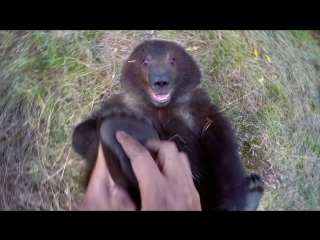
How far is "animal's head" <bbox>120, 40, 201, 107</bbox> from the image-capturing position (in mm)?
2715

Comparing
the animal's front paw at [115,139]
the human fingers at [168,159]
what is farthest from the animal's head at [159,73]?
the human fingers at [168,159]

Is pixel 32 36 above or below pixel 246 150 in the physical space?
above

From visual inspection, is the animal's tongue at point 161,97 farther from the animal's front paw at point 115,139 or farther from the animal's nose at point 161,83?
the animal's front paw at point 115,139

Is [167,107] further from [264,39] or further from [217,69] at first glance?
[264,39]

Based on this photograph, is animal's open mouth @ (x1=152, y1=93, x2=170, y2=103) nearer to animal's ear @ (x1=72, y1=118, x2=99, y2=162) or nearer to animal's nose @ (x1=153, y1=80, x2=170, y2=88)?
animal's nose @ (x1=153, y1=80, x2=170, y2=88)

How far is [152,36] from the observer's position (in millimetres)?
3588

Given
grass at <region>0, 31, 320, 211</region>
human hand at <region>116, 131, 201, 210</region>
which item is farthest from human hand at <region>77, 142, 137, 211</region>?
grass at <region>0, 31, 320, 211</region>

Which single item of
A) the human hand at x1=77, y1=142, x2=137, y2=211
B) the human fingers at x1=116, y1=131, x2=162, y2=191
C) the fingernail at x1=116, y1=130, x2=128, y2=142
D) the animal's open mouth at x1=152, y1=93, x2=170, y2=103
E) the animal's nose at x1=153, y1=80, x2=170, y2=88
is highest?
the animal's nose at x1=153, y1=80, x2=170, y2=88

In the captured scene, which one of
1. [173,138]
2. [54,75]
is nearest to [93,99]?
[54,75]

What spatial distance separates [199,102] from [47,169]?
4.58 ft

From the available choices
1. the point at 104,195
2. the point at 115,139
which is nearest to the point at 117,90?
the point at 115,139

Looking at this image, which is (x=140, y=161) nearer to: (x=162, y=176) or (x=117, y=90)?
(x=162, y=176)

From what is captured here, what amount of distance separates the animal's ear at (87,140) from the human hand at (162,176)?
2.00ft

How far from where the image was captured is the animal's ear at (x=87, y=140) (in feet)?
8.96
